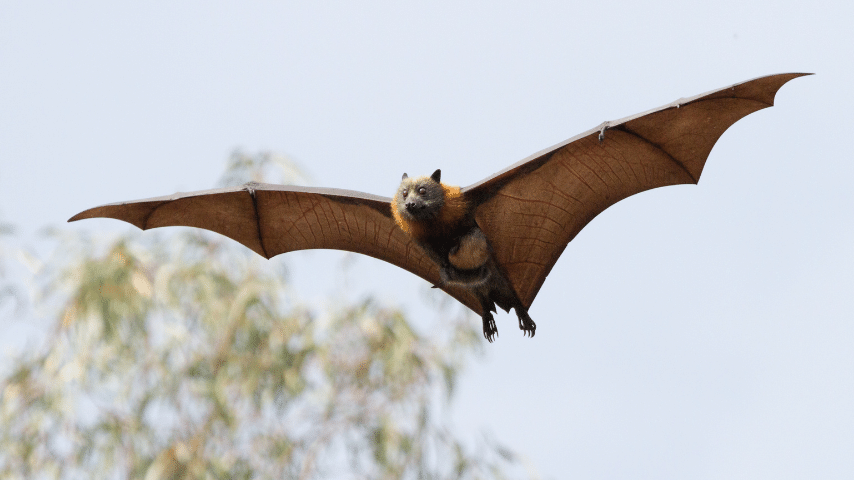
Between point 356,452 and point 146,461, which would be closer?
point 146,461

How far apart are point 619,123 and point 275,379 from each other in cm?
524

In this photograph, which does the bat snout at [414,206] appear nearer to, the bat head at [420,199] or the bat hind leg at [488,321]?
the bat head at [420,199]

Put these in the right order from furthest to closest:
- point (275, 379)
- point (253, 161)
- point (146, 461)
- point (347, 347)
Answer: point (253, 161) → point (347, 347) → point (275, 379) → point (146, 461)

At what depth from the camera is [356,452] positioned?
28.4ft

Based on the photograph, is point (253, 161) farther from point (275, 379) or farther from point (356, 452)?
point (356, 452)

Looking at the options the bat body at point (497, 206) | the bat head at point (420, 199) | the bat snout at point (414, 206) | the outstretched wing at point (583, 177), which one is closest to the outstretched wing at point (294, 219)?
the bat body at point (497, 206)

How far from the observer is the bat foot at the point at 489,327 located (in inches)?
203

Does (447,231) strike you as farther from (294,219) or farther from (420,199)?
(294,219)

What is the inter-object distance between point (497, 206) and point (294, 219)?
125 cm

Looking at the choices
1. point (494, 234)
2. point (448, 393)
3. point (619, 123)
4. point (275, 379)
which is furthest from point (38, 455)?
point (619, 123)

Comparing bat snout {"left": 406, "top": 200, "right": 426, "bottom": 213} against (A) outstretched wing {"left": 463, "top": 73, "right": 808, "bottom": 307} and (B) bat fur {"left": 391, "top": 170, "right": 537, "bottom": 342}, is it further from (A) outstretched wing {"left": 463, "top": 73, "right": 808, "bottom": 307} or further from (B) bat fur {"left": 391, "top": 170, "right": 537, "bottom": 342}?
(A) outstretched wing {"left": 463, "top": 73, "right": 808, "bottom": 307}

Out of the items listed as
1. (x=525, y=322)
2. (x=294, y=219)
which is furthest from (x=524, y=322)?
(x=294, y=219)

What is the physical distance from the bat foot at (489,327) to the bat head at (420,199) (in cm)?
87

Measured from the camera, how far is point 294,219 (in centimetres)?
527
